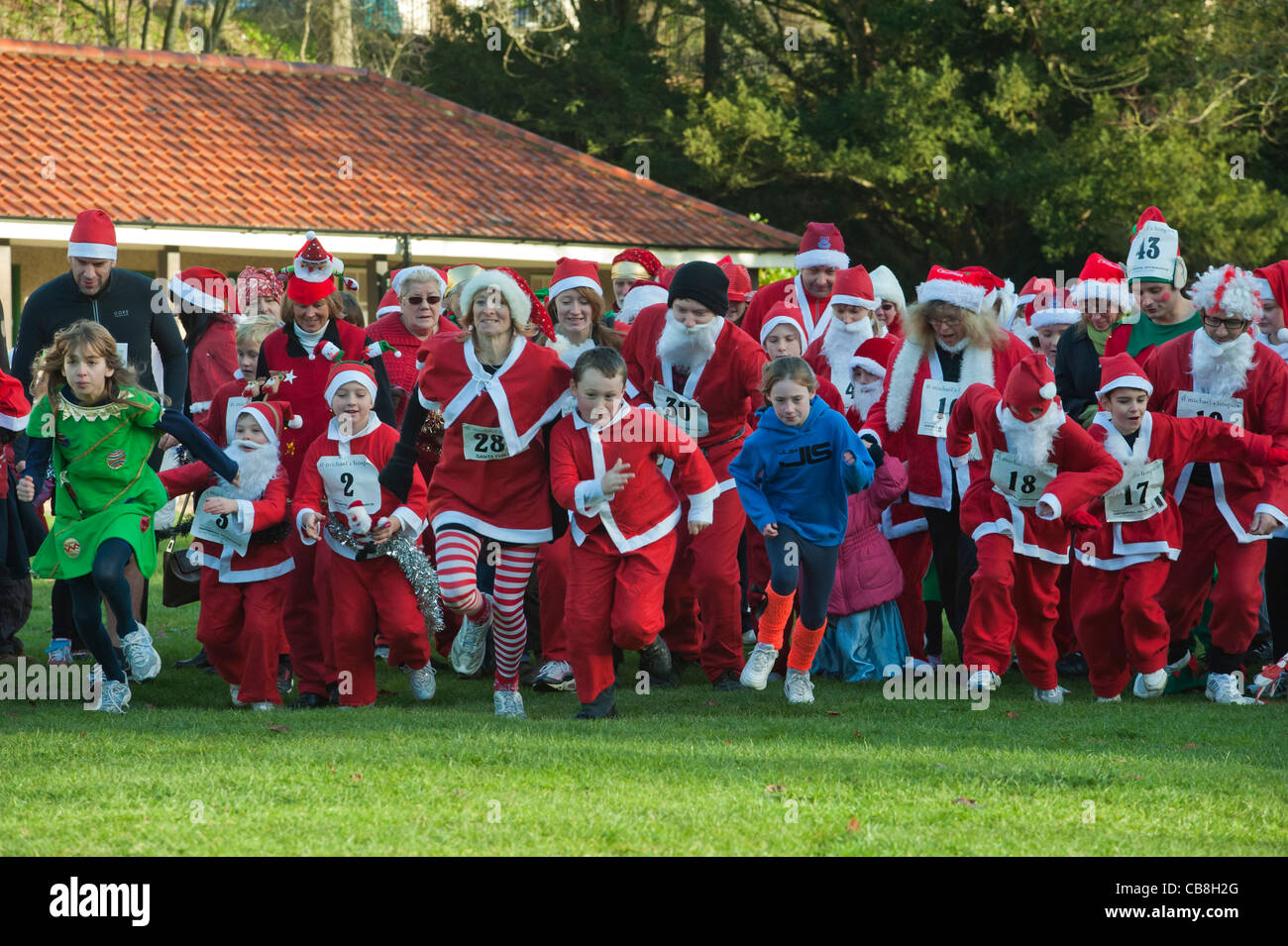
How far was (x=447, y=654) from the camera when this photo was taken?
9336mm

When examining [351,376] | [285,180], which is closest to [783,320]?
[351,376]

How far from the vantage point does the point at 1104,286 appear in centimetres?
938

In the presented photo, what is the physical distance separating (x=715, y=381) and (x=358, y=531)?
6.45 ft

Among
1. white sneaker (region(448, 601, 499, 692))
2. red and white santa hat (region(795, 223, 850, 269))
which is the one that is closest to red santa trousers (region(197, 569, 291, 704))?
white sneaker (region(448, 601, 499, 692))

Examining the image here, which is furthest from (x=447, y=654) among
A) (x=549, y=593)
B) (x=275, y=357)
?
(x=275, y=357)

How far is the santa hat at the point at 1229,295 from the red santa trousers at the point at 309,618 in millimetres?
4537

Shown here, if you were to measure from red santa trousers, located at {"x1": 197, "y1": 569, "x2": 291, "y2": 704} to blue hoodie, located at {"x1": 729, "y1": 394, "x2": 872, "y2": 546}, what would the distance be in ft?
7.64

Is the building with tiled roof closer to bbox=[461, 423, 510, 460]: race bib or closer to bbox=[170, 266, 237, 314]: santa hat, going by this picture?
bbox=[170, 266, 237, 314]: santa hat

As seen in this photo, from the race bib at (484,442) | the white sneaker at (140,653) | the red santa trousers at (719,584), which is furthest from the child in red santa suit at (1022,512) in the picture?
the white sneaker at (140,653)

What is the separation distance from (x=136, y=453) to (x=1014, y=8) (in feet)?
72.3

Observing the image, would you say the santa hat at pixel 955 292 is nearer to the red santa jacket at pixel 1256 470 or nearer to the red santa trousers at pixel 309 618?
the red santa jacket at pixel 1256 470

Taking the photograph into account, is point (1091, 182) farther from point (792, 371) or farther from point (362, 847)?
point (362, 847)

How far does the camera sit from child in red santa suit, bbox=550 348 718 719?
7.24 m

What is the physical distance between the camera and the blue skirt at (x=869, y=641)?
8.80m
